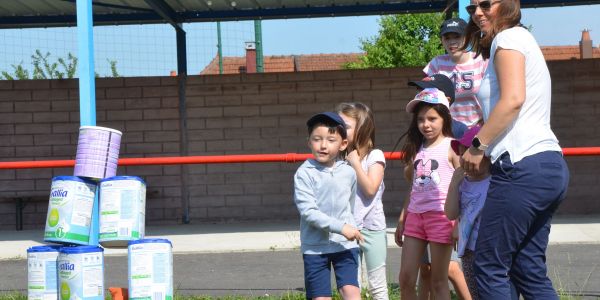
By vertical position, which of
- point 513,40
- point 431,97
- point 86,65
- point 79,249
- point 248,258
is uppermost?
point 86,65

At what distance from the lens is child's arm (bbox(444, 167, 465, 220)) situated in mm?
4219

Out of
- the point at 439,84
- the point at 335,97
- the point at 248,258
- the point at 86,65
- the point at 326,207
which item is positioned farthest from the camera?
the point at 335,97

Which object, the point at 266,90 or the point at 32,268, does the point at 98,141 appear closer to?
the point at 32,268

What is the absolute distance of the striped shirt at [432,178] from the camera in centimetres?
467

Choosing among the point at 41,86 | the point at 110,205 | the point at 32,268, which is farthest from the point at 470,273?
the point at 41,86

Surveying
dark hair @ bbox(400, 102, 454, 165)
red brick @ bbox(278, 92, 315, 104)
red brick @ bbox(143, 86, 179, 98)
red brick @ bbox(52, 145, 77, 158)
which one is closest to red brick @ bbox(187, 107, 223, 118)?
red brick @ bbox(143, 86, 179, 98)

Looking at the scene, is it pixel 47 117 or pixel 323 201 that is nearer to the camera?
pixel 323 201

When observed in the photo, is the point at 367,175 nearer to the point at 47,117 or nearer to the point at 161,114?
the point at 161,114

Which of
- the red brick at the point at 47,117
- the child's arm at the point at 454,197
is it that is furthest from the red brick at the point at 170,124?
the child's arm at the point at 454,197

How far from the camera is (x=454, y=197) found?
167 inches

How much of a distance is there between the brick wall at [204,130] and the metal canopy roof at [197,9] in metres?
0.82

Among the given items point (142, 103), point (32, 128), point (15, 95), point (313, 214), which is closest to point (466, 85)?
point (313, 214)

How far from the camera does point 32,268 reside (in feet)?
16.1

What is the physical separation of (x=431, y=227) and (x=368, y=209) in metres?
0.43
